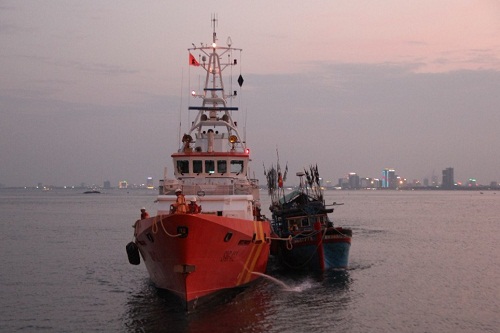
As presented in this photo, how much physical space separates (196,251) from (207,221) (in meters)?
1.28

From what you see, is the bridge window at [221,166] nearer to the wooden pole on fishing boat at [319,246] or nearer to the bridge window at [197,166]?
the bridge window at [197,166]

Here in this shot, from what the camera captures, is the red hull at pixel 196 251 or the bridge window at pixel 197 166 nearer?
the red hull at pixel 196 251

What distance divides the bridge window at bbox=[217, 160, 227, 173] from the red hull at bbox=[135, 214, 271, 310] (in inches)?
173

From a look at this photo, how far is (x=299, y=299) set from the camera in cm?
3044

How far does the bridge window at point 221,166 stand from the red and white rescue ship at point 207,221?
0.05m

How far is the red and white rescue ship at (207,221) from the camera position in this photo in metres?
24.8

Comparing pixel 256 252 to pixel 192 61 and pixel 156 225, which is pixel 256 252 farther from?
pixel 192 61

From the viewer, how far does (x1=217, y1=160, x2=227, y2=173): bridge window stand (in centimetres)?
3247

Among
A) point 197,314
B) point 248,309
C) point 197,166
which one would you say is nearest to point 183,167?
point 197,166

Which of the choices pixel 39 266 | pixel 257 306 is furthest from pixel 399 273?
pixel 39 266

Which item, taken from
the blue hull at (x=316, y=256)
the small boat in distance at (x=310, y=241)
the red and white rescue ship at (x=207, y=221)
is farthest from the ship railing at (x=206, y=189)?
the blue hull at (x=316, y=256)

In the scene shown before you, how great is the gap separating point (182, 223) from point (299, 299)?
9000mm

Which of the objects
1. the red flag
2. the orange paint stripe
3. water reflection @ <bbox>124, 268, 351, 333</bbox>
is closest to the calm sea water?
water reflection @ <bbox>124, 268, 351, 333</bbox>

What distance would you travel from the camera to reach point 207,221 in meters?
24.7
